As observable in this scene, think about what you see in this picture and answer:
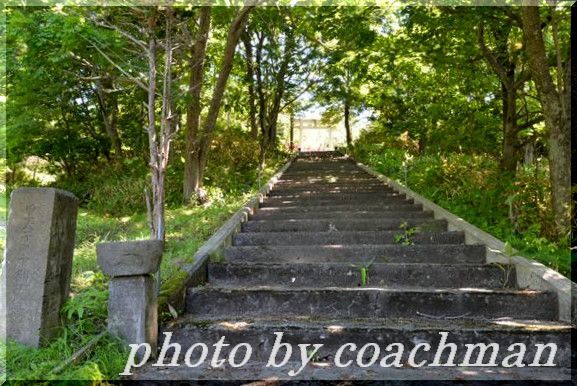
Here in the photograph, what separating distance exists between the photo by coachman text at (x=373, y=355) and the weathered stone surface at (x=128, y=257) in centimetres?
53

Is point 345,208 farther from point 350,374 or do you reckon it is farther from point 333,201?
point 350,374

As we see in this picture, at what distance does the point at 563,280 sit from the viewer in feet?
14.0

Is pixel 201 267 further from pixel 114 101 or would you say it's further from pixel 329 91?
pixel 329 91

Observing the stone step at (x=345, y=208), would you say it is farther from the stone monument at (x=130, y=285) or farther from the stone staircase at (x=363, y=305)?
the stone monument at (x=130, y=285)

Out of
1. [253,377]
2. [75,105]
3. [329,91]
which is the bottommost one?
[253,377]

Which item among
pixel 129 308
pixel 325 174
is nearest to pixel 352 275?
pixel 129 308

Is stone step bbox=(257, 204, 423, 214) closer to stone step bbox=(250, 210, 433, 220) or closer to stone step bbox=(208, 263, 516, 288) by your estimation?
stone step bbox=(250, 210, 433, 220)

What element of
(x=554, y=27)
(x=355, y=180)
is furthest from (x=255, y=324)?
(x=355, y=180)

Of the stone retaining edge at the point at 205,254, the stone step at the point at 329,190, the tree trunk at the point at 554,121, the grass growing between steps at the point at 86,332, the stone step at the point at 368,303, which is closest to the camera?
the grass growing between steps at the point at 86,332

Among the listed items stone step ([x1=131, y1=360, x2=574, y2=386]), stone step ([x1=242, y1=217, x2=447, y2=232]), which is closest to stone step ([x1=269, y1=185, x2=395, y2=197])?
stone step ([x1=242, y1=217, x2=447, y2=232])

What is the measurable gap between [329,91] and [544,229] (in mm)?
15440

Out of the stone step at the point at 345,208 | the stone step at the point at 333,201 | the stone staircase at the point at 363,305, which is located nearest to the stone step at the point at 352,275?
the stone staircase at the point at 363,305

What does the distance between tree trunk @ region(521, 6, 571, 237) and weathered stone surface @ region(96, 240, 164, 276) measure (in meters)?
4.67

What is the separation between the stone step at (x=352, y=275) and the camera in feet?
15.9
